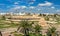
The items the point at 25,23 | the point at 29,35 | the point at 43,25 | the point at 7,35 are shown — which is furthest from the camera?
the point at 43,25

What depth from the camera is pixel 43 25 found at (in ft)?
212

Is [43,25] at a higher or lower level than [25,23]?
lower

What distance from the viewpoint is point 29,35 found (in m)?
36.1

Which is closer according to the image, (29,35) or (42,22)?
(29,35)

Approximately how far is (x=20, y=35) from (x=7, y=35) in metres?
3.46

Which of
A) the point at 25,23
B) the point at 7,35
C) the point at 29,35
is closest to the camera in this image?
the point at 29,35

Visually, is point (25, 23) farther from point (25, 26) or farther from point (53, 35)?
point (53, 35)

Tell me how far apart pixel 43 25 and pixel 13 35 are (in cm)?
2445

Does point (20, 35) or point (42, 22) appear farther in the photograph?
point (42, 22)

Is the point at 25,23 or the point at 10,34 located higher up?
the point at 25,23

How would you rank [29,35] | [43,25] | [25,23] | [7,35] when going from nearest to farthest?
1. [29,35]
2. [25,23]
3. [7,35]
4. [43,25]

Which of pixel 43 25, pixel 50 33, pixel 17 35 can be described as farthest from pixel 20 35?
pixel 43 25

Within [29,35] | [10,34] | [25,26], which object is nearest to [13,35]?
[10,34]

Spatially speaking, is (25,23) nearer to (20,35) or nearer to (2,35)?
(20,35)
